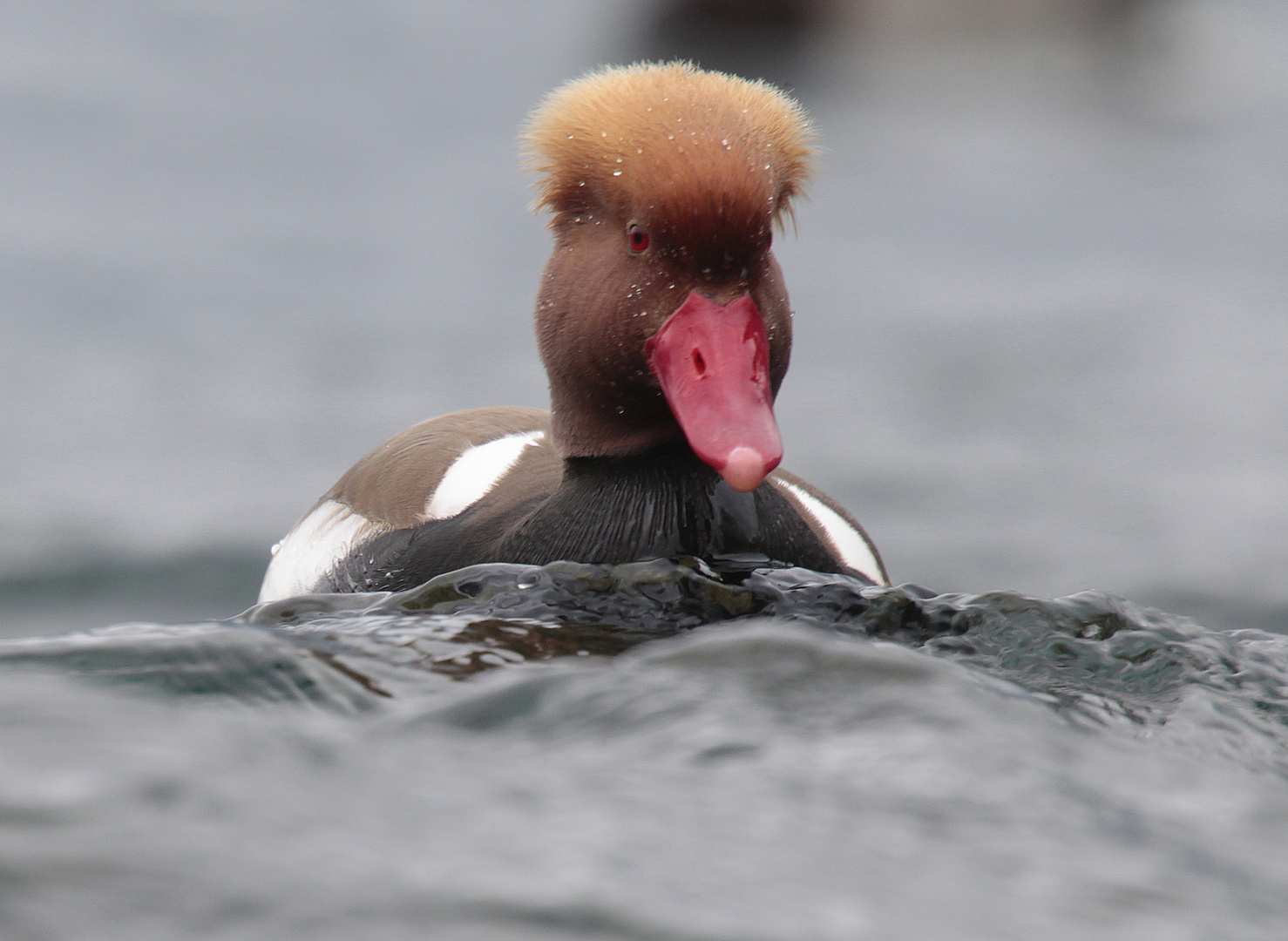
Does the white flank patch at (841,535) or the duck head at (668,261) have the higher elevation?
the duck head at (668,261)

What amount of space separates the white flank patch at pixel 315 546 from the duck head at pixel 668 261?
982 millimetres

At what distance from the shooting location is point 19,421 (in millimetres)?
9469

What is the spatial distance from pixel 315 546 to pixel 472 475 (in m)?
0.77

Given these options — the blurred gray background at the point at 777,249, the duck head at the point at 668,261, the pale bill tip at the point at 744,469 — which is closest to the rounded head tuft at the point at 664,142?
the duck head at the point at 668,261

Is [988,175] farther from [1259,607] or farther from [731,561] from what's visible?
[731,561]

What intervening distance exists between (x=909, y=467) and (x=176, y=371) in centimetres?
492

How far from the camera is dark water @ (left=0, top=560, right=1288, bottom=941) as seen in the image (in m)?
1.97

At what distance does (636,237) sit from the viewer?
11.9 ft

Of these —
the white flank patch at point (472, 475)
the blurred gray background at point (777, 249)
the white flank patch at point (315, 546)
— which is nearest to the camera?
the white flank patch at point (472, 475)

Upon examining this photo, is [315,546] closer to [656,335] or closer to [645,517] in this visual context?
[645,517]

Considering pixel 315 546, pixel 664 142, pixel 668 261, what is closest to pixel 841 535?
pixel 668 261

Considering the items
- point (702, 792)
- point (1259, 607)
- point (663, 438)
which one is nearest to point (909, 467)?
point (1259, 607)

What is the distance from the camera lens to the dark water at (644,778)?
1970 millimetres

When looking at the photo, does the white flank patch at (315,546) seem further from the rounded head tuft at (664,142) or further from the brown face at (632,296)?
the rounded head tuft at (664,142)
